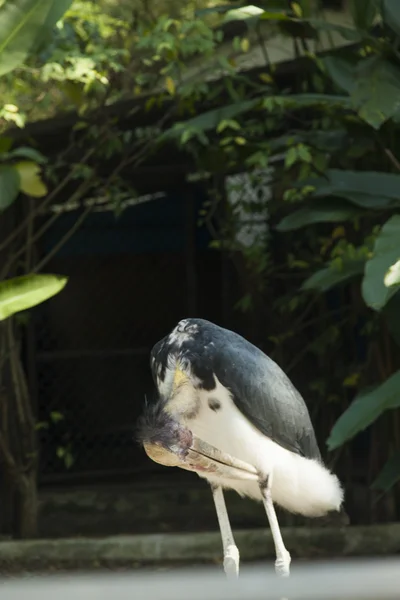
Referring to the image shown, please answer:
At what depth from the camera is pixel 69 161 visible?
624 cm

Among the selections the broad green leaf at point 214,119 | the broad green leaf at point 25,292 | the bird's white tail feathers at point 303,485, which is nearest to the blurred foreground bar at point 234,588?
the bird's white tail feathers at point 303,485

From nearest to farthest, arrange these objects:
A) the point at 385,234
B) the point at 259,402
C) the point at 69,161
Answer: the point at 259,402 < the point at 385,234 < the point at 69,161

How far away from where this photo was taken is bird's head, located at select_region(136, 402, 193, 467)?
86.6 inches

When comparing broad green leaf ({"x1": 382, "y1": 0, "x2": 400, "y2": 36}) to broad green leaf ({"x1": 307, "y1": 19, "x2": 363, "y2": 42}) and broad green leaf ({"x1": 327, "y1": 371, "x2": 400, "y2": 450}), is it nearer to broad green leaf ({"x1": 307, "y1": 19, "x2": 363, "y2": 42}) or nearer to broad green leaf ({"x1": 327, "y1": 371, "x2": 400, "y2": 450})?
broad green leaf ({"x1": 307, "y1": 19, "x2": 363, "y2": 42})

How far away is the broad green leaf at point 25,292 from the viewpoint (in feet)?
11.6

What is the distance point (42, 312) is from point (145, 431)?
15.1ft

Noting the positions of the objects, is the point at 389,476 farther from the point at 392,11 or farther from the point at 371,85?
the point at 392,11

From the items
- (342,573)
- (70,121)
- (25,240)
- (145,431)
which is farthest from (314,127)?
(342,573)

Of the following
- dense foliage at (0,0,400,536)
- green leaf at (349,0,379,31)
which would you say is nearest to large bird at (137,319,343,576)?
dense foliage at (0,0,400,536)

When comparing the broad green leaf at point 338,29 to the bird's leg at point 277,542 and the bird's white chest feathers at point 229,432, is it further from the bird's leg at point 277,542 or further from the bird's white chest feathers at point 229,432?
the bird's leg at point 277,542

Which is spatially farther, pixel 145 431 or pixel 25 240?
pixel 25 240

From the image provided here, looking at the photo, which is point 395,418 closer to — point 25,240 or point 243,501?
point 243,501

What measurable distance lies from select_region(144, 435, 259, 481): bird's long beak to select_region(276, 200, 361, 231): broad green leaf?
251 centimetres

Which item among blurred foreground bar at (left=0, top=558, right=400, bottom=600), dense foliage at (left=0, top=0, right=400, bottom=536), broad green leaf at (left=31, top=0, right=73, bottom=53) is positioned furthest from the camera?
dense foliage at (left=0, top=0, right=400, bottom=536)
